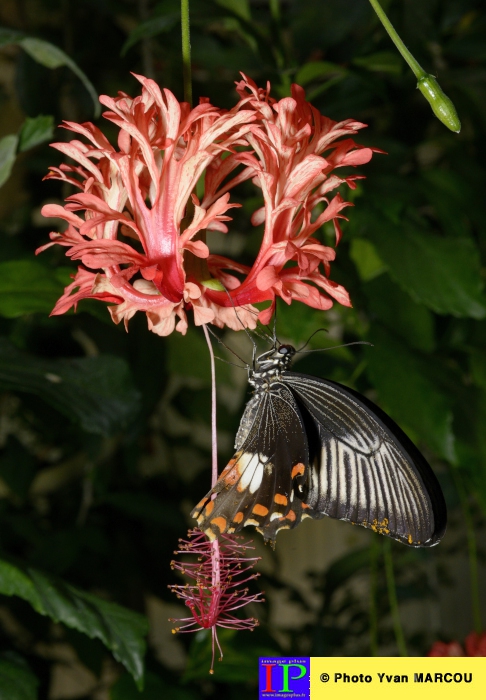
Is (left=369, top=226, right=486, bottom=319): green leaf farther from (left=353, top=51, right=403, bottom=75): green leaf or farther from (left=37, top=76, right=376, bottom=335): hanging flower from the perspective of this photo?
(left=37, top=76, right=376, bottom=335): hanging flower

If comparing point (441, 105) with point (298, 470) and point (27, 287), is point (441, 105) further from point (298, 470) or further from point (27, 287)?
point (27, 287)

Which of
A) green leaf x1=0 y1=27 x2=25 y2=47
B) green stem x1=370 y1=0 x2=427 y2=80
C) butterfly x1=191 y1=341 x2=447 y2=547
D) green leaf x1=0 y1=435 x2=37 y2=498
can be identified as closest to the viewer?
green stem x1=370 y1=0 x2=427 y2=80

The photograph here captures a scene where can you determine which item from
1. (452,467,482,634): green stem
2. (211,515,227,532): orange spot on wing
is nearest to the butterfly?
(211,515,227,532): orange spot on wing

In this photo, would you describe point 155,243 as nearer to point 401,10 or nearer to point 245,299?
point 245,299

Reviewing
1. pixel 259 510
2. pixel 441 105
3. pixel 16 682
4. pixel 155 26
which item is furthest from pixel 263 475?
pixel 155 26

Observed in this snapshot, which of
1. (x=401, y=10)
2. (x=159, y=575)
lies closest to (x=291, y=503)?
(x=401, y=10)

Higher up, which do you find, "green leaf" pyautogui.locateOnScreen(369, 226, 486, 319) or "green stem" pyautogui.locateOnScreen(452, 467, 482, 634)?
"green leaf" pyautogui.locateOnScreen(369, 226, 486, 319)
